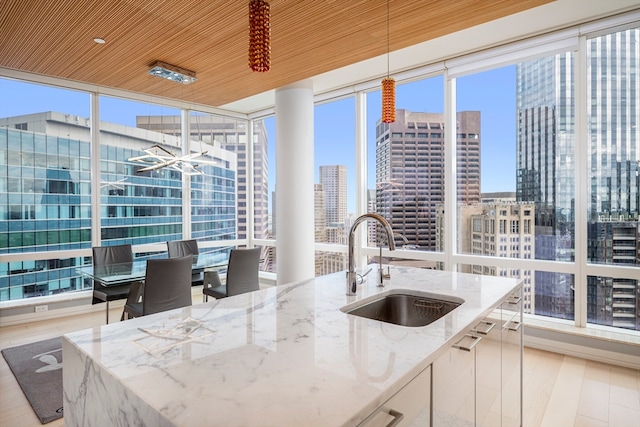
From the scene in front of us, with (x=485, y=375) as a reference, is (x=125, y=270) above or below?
above

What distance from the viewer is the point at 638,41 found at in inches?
125

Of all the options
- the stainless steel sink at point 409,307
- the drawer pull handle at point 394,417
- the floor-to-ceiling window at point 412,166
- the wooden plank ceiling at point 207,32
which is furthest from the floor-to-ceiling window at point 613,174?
the drawer pull handle at point 394,417

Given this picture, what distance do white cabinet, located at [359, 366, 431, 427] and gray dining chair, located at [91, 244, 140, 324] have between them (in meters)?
3.09

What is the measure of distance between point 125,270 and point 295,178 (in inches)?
94.2

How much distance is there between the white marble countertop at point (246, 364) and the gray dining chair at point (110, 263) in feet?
7.95

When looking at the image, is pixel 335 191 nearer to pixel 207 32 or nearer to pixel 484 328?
pixel 207 32

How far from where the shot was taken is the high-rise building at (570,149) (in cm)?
323

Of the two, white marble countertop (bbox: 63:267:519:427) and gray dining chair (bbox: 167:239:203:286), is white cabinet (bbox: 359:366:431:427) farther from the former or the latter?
gray dining chair (bbox: 167:239:203:286)

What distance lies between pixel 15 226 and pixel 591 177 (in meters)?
6.25

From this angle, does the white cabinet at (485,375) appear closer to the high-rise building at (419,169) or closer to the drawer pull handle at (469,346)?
the drawer pull handle at (469,346)

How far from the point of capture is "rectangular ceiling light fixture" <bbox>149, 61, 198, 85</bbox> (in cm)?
381

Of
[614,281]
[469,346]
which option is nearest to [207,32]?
[469,346]

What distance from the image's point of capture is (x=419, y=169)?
4.49 metres

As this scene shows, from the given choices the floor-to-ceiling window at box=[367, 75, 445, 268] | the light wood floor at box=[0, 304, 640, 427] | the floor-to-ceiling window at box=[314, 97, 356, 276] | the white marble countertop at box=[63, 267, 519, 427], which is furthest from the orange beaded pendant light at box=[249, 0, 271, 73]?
the floor-to-ceiling window at box=[314, 97, 356, 276]
